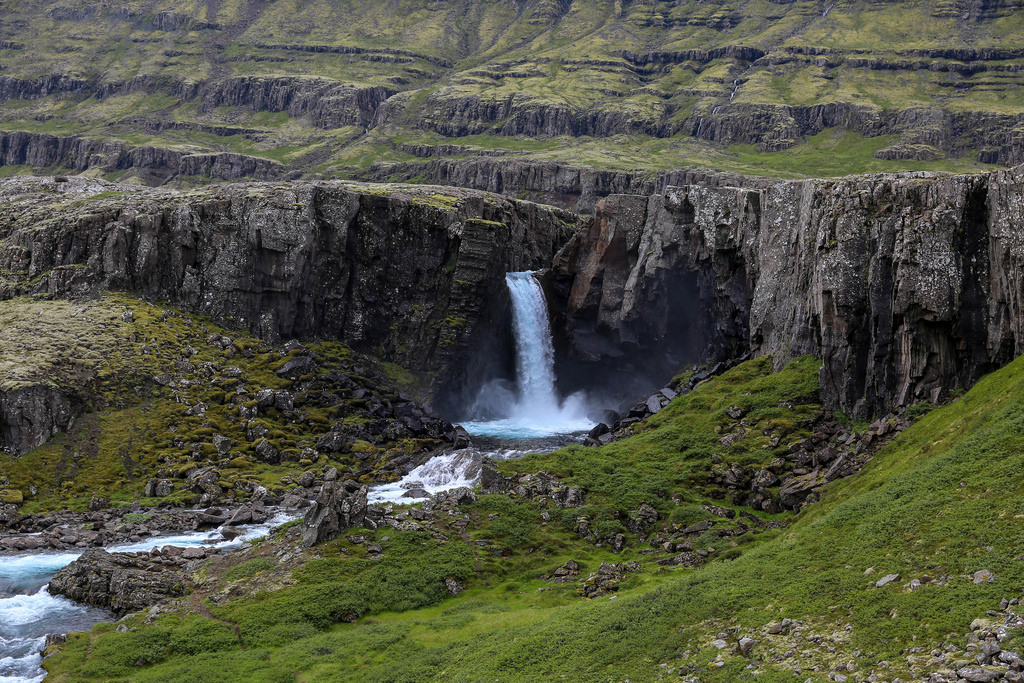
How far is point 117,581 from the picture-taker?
44656 mm

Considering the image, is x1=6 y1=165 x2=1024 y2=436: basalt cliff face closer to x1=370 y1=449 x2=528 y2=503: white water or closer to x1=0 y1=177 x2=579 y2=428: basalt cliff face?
x1=0 y1=177 x2=579 y2=428: basalt cliff face

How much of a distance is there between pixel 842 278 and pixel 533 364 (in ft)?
168

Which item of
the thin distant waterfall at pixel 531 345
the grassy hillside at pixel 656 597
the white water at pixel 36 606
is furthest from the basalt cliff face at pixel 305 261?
the grassy hillside at pixel 656 597

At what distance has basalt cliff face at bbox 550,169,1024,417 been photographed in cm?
5034

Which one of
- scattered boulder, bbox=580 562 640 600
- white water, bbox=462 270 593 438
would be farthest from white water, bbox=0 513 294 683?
white water, bbox=462 270 593 438

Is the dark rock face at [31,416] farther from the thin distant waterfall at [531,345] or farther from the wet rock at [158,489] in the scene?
the thin distant waterfall at [531,345]

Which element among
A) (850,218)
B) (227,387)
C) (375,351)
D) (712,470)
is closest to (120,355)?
(227,387)

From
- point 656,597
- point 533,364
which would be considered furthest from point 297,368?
point 656,597

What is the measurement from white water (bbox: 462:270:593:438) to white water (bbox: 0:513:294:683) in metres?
50.8

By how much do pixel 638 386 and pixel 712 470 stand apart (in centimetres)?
4731

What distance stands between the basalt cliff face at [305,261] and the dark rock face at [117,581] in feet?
166

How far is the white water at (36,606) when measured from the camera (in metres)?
37.7

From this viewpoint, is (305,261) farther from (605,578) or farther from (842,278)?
(605,578)

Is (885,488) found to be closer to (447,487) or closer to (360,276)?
(447,487)
